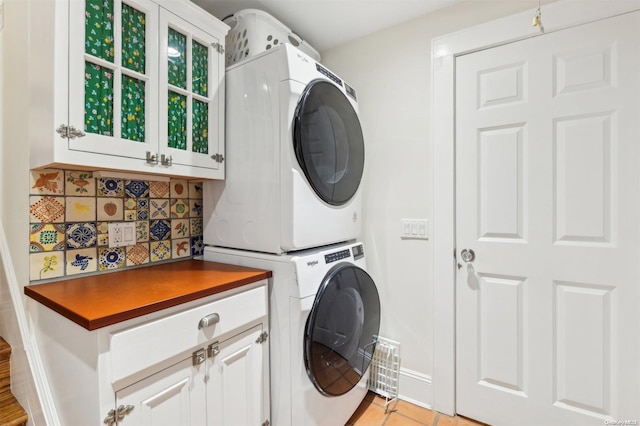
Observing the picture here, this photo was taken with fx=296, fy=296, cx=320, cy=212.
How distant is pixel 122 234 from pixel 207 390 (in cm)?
85

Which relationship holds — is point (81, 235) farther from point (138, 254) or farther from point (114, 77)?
point (114, 77)

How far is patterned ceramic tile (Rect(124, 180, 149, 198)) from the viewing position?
149 centimetres

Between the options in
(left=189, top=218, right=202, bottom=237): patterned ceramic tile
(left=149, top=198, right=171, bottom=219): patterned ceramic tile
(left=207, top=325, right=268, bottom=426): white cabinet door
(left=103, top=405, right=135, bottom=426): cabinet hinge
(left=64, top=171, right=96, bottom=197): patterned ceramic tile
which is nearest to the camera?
(left=103, top=405, right=135, bottom=426): cabinet hinge

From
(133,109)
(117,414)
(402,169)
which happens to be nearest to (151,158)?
(133,109)

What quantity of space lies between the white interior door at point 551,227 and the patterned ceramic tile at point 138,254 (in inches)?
69.5

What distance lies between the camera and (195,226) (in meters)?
1.82

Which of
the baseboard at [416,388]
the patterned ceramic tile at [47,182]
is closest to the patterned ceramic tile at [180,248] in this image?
the patterned ceramic tile at [47,182]

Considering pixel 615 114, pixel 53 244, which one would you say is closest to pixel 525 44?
pixel 615 114

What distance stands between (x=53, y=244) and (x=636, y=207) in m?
2.58

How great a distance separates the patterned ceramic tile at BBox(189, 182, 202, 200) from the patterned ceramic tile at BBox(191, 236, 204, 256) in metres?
0.26

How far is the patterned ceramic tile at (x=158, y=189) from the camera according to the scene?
1.59m

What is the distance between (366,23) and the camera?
6.34 ft

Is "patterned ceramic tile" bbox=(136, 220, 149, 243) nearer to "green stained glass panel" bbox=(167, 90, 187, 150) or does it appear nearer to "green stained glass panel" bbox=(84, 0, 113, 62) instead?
"green stained glass panel" bbox=(167, 90, 187, 150)

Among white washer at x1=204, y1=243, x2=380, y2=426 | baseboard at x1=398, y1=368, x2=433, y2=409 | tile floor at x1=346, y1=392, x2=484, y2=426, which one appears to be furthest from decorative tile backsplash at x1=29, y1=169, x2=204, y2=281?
baseboard at x1=398, y1=368, x2=433, y2=409
